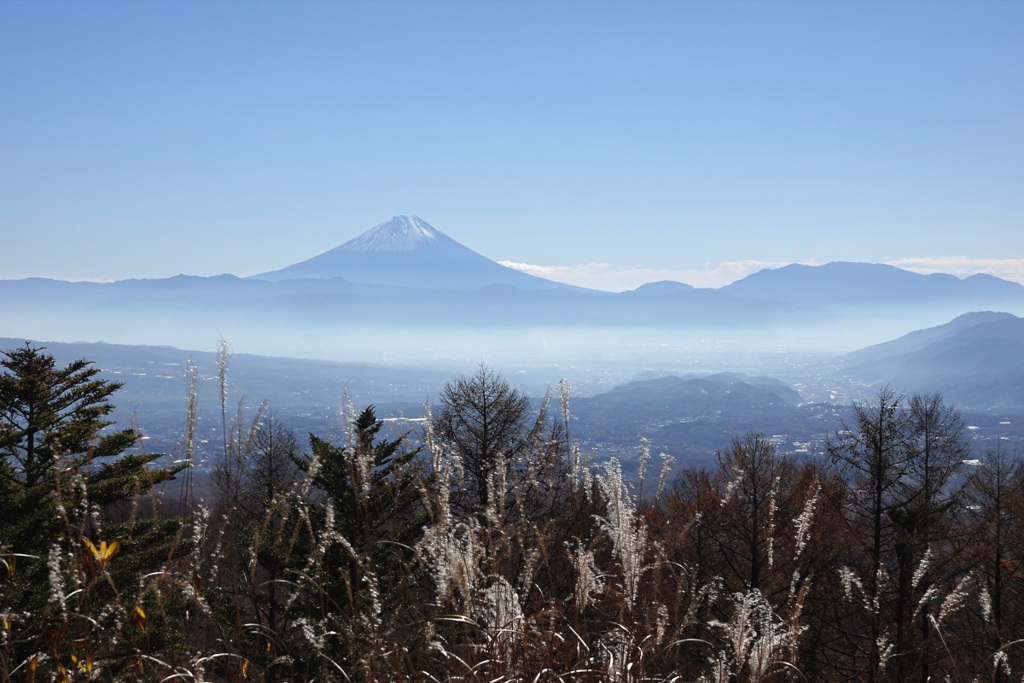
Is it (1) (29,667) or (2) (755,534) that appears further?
(2) (755,534)

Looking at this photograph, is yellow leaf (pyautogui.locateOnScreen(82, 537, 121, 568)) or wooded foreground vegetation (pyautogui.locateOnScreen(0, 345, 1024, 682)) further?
yellow leaf (pyautogui.locateOnScreen(82, 537, 121, 568))

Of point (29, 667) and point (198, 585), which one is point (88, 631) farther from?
point (198, 585)

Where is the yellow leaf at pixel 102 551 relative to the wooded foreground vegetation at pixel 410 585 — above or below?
above

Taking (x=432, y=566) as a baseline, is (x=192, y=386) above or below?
above

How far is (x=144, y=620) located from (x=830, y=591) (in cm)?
1822

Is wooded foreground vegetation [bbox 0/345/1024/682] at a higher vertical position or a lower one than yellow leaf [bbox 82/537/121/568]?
Answer: lower

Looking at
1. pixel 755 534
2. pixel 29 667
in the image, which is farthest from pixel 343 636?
pixel 755 534

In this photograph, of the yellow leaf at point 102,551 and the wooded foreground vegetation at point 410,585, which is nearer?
the wooded foreground vegetation at point 410,585

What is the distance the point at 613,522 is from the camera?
3.08 metres

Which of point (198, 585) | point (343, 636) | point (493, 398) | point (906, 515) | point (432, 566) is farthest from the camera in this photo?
point (493, 398)

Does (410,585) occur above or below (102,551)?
below

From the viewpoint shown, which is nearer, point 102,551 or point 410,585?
point 102,551

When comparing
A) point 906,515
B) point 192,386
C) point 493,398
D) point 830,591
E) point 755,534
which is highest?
point 192,386

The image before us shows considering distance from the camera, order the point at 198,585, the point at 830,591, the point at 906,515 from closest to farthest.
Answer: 1. the point at 198,585
2. the point at 906,515
3. the point at 830,591
